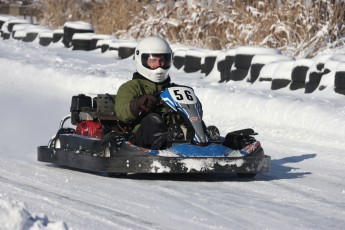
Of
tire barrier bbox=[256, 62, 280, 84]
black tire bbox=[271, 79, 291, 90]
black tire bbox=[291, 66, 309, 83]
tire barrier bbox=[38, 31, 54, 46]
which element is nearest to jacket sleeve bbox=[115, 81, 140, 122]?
black tire bbox=[291, 66, 309, 83]

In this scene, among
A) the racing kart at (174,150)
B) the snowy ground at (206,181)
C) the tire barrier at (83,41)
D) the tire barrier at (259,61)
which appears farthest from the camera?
the tire barrier at (83,41)

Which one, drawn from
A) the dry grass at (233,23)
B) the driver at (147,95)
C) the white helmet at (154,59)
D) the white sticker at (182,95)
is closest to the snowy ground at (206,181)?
the driver at (147,95)

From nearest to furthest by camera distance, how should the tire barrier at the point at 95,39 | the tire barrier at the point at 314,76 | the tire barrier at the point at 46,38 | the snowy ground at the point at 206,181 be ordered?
the snowy ground at the point at 206,181
the tire barrier at the point at 314,76
the tire barrier at the point at 95,39
the tire barrier at the point at 46,38

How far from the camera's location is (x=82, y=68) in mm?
16375

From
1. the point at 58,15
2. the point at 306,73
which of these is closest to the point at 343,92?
the point at 306,73

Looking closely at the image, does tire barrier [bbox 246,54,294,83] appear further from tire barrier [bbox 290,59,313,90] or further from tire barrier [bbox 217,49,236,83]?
tire barrier [bbox 290,59,313,90]

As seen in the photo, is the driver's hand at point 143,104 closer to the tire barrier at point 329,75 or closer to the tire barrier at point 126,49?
the tire barrier at point 329,75

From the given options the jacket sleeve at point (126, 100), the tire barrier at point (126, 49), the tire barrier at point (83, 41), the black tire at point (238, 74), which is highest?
the jacket sleeve at point (126, 100)

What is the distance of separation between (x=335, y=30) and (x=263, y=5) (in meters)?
1.90

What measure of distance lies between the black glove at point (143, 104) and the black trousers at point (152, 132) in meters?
0.09

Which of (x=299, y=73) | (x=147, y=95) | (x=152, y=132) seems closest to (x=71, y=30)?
(x=299, y=73)

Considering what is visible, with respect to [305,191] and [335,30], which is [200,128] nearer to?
[305,191]

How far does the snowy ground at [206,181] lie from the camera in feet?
17.5

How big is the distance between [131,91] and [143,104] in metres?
0.37
